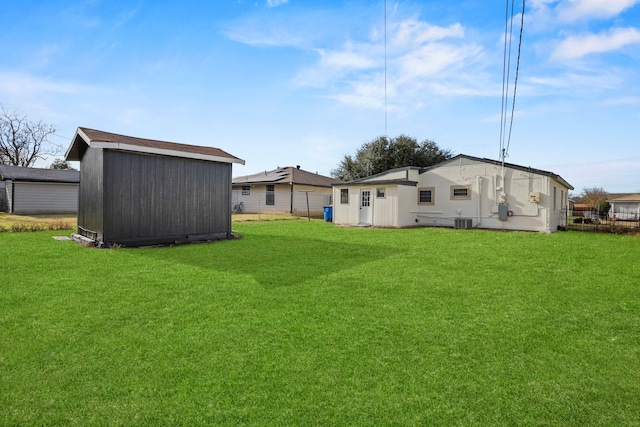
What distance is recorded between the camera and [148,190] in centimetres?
963

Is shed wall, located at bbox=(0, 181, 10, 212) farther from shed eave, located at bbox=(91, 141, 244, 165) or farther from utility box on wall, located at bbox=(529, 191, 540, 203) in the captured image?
utility box on wall, located at bbox=(529, 191, 540, 203)

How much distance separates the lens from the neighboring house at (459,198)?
14109 millimetres

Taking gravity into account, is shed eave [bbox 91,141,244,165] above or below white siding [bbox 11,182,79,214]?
above

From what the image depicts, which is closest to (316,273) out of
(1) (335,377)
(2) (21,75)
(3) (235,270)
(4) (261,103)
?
(3) (235,270)

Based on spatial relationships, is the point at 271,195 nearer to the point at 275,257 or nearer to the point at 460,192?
the point at 460,192

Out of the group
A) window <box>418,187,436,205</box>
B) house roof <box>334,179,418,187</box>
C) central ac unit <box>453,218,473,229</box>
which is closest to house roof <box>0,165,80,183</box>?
house roof <box>334,179,418,187</box>

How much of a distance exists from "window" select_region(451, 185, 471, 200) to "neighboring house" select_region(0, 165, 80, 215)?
23.0 m

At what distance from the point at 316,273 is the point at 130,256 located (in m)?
4.56

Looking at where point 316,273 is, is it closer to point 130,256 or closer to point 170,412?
point 170,412

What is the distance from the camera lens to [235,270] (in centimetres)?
621

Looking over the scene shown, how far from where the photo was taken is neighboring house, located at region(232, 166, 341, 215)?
25875 millimetres

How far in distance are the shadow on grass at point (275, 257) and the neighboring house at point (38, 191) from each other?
60.4 feet

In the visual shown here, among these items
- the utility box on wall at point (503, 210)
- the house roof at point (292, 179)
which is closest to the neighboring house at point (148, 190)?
the utility box on wall at point (503, 210)

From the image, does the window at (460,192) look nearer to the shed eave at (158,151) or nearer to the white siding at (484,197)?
the white siding at (484,197)
